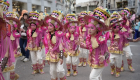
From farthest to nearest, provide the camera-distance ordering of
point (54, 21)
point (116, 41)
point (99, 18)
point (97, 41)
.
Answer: point (116, 41) → point (54, 21) → point (97, 41) → point (99, 18)

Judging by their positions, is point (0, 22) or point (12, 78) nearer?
point (0, 22)

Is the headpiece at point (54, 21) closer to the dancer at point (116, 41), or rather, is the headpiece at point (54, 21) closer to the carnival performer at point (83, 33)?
the dancer at point (116, 41)

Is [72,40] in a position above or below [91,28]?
below

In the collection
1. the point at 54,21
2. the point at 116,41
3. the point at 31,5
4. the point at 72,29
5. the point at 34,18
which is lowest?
the point at 116,41

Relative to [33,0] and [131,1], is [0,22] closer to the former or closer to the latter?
[33,0]

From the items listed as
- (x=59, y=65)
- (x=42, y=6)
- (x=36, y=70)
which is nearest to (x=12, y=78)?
(x=36, y=70)

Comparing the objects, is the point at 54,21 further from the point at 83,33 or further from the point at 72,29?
the point at 83,33

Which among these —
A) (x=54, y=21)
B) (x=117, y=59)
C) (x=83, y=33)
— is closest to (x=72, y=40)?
(x=83, y=33)

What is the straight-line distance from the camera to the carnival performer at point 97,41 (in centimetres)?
297

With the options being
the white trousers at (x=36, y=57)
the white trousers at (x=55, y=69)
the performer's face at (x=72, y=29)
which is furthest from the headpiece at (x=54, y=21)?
the white trousers at (x=36, y=57)

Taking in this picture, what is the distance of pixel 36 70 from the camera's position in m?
5.05

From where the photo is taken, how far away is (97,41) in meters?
3.06

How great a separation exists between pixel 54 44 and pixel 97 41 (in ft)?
3.79

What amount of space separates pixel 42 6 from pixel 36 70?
14.8 metres
